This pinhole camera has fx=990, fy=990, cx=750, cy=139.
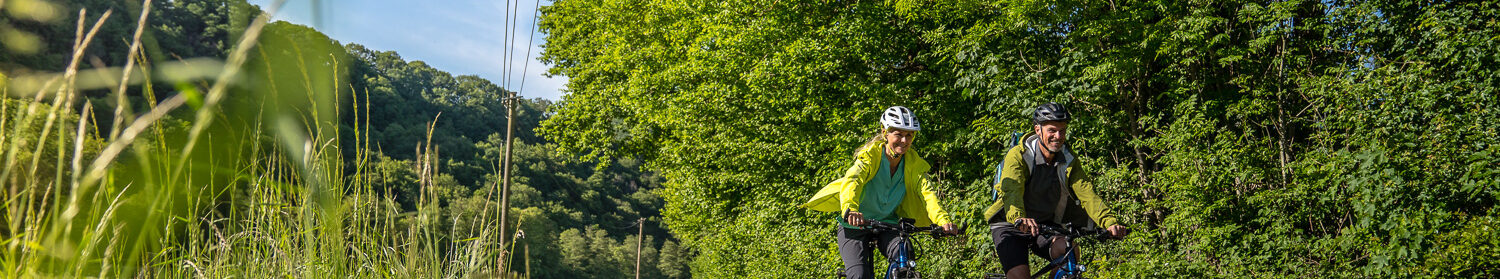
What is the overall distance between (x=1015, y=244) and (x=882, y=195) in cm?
74

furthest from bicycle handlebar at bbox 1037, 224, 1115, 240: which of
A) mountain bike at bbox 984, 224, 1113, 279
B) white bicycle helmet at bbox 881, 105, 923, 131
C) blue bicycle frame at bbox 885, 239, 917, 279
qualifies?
white bicycle helmet at bbox 881, 105, 923, 131

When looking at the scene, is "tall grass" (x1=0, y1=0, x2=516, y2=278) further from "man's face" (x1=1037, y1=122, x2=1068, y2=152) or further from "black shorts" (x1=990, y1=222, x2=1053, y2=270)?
"man's face" (x1=1037, y1=122, x2=1068, y2=152)

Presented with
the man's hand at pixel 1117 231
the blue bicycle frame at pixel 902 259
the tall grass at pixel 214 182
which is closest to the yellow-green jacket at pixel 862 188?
the blue bicycle frame at pixel 902 259

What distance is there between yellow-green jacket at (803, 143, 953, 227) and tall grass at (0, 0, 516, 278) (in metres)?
2.31

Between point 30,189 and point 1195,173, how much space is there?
328 inches

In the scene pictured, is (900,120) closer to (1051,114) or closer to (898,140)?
(898,140)

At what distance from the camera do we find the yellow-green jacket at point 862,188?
4961 mm

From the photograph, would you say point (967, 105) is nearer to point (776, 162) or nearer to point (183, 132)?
point (776, 162)

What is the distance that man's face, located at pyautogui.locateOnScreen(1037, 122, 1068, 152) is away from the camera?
4926 millimetres

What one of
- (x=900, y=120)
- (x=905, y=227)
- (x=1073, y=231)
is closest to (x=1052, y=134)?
(x=1073, y=231)

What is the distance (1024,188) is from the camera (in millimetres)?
5004

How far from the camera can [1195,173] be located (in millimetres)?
8289

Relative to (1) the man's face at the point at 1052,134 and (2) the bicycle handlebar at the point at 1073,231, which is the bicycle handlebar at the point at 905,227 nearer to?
(2) the bicycle handlebar at the point at 1073,231

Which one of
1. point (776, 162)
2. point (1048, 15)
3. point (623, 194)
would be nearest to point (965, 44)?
point (1048, 15)
